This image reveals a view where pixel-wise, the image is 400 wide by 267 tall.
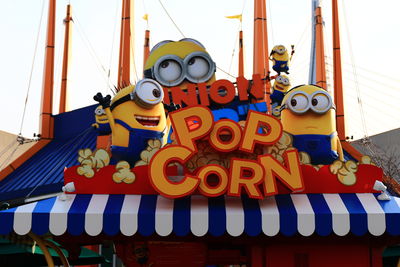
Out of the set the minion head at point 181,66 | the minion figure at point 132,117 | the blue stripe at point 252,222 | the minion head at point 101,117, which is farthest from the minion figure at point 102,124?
the blue stripe at point 252,222

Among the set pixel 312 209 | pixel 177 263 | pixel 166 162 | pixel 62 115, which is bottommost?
pixel 177 263

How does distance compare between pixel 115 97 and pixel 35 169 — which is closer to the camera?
pixel 115 97

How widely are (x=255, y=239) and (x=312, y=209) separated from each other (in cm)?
130

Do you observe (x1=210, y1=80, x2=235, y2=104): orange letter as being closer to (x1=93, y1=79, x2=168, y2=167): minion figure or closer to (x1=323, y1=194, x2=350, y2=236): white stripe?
(x1=93, y1=79, x2=168, y2=167): minion figure

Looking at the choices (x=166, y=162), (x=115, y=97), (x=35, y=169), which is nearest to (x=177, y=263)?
(x=166, y=162)

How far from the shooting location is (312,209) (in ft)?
32.8

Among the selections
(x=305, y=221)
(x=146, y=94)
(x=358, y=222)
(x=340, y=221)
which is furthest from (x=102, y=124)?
(x=358, y=222)

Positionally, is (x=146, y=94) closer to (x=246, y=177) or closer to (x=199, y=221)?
(x=246, y=177)

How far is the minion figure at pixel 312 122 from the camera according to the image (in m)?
12.3

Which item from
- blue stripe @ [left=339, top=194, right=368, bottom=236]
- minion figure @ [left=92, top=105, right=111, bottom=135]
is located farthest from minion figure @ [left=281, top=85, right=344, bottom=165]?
minion figure @ [left=92, top=105, right=111, bottom=135]

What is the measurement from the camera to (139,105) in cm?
1234

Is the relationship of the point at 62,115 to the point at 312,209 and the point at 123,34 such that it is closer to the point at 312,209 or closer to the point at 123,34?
the point at 123,34

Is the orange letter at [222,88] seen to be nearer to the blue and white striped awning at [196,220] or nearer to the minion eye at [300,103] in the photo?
the minion eye at [300,103]

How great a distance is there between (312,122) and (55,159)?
11503 mm
